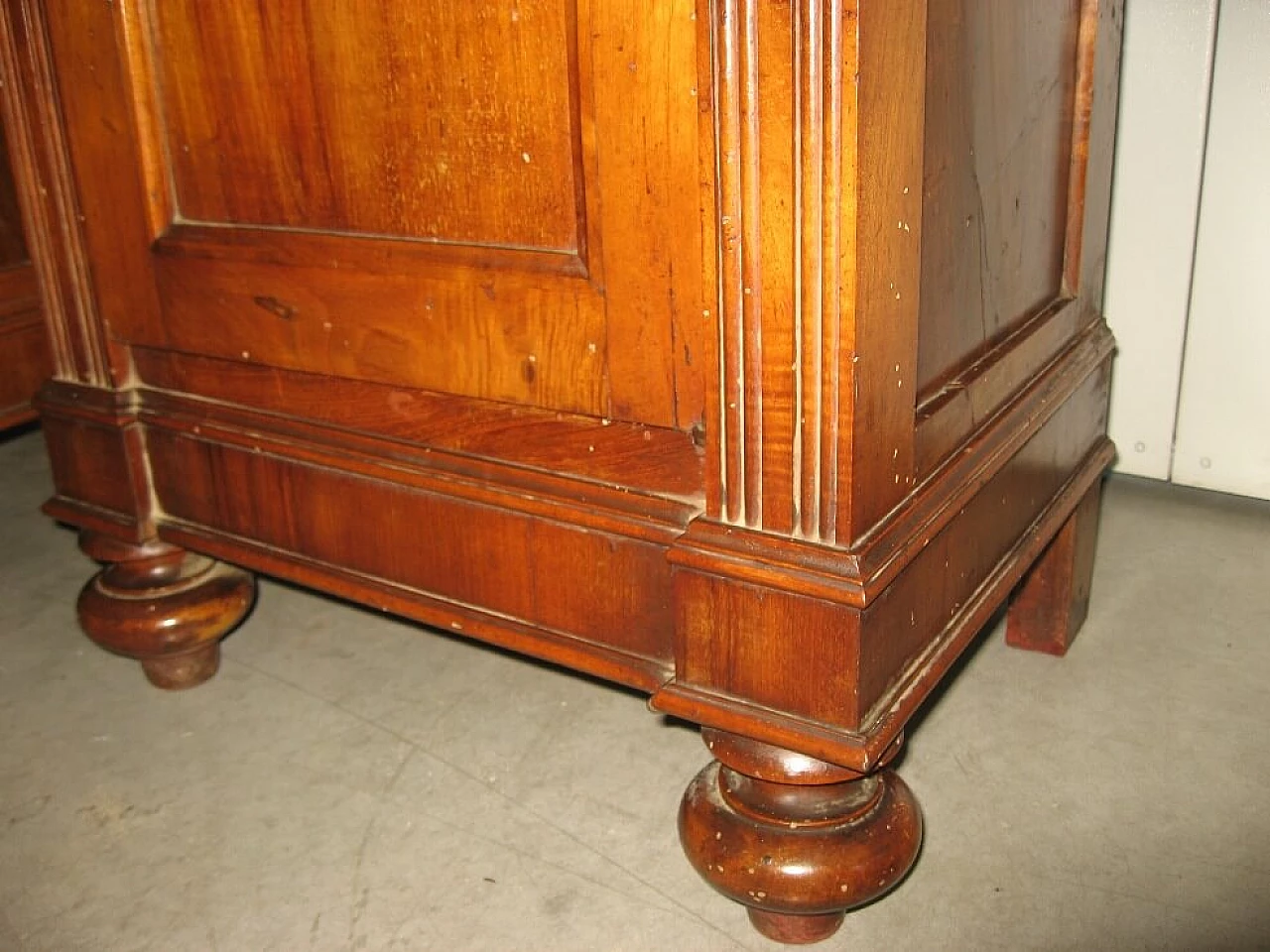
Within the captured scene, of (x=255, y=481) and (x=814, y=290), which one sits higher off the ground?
(x=814, y=290)

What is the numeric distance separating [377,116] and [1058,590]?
76 centimetres

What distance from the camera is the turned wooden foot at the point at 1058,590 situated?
1.21m

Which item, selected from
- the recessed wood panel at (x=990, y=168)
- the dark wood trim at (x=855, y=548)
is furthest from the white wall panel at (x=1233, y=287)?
the dark wood trim at (x=855, y=548)

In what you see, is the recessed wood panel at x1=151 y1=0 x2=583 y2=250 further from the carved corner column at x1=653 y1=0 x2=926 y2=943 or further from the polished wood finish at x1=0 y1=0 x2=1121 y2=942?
the carved corner column at x1=653 y1=0 x2=926 y2=943

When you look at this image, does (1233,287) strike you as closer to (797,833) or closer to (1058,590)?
(1058,590)

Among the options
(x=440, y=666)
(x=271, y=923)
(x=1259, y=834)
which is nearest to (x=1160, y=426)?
(x=1259, y=834)

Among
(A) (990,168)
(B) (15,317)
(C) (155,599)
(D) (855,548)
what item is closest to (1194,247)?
(A) (990,168)

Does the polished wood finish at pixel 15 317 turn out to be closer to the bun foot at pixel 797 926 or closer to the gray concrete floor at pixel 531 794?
the gray concrete floor at pixel 531 794

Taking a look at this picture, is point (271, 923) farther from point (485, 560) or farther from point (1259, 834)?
point (1259, 834)

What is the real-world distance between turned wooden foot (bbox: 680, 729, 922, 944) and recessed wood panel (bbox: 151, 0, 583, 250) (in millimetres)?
350

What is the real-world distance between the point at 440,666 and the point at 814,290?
715 millimetres

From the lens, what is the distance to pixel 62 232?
104 cm

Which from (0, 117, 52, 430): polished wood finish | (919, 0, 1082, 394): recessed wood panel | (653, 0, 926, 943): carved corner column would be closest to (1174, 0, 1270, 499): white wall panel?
(919, 0, 1082, 394): recessed wood panel

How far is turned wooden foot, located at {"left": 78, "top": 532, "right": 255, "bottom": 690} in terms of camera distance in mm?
1147
